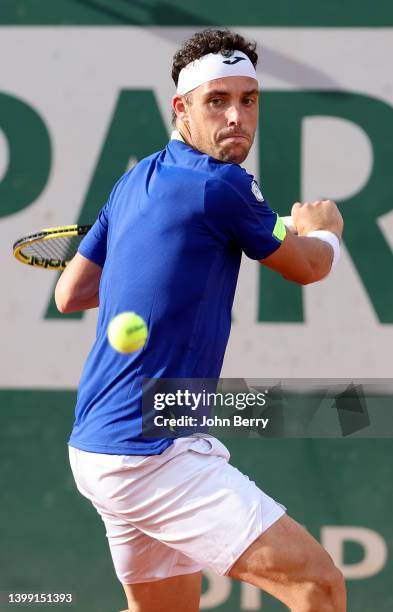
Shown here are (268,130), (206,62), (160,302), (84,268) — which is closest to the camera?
(160,302)

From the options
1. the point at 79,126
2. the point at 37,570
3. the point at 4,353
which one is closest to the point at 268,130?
the point at 79,126

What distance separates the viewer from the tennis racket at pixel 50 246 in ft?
11.6

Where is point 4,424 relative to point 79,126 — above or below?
below

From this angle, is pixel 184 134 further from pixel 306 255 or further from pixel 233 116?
pixel 306 255

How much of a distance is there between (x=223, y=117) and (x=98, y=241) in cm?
53

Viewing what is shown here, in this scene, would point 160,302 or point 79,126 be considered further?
point 79,126

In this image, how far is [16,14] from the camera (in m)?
4.66

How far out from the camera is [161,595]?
3.01 metres

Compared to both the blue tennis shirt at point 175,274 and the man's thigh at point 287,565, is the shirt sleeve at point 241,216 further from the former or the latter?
the man's thigh at point 287,565

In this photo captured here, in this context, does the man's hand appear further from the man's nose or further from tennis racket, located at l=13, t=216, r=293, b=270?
tennis racket, located at l=13, t=216, r=293, b=270

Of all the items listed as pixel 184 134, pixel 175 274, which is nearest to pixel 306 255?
pixel 175 274

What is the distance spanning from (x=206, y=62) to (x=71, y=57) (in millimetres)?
1804

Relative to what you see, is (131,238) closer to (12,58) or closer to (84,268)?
(84,268)

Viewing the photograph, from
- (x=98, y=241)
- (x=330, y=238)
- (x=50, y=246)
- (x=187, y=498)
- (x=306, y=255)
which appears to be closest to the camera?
(x=187, y=498)
